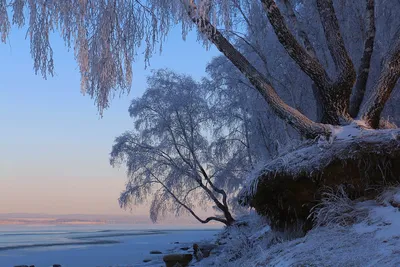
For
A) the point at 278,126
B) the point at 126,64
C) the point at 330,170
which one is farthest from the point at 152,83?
the point at 330,170

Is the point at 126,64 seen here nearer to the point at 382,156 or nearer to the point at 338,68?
the point at 338,68

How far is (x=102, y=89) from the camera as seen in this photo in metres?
5.87

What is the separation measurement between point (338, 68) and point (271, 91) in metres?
1.04

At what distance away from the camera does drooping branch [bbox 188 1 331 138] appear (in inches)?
226

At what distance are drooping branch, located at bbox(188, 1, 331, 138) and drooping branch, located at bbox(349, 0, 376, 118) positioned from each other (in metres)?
1.35

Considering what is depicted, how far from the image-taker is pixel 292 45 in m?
6.12

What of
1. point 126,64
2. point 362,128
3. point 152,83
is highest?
point 152,83

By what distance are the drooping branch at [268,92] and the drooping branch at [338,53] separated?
49 centimetres

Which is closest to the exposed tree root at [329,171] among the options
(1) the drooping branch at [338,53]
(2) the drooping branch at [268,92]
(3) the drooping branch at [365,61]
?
(2) the drooping branch at [268,92]

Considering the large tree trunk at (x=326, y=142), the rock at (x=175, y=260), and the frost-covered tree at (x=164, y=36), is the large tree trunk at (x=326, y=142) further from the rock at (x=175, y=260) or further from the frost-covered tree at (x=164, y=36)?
the rock at (x=175, y=260)

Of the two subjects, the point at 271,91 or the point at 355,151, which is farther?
the point at 271,91

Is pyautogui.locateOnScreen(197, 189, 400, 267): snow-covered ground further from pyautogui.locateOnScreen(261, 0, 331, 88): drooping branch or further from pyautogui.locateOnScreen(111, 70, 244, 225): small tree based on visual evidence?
pyautogui.locateOnScreen(111, 70, 244, 225): small tree

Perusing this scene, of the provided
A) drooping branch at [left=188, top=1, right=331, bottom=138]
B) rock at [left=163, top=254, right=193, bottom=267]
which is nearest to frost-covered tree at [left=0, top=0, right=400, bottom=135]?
drooping branch at [left=188, top=1, right=331, bottom=138]

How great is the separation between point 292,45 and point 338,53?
29.1 inches
